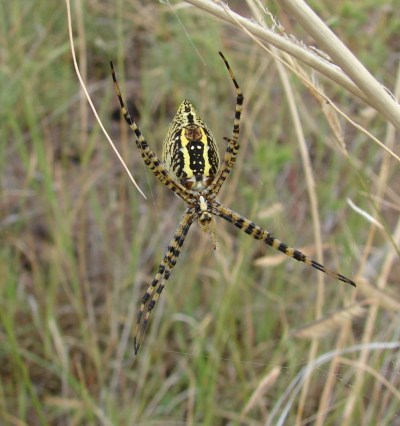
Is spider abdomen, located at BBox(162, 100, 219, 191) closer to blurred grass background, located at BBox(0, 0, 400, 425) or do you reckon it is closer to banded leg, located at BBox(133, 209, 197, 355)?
banded leg, located at BBox(133, 209, 197, 355)

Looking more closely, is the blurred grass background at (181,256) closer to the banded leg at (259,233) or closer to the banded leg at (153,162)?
the banded leg at (259,233)

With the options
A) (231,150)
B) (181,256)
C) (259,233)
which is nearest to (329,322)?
(259,233)

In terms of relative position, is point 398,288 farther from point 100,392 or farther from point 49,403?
point 49,403

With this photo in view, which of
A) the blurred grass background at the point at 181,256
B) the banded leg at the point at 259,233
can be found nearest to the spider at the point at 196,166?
the banded leg at the point at 259,233

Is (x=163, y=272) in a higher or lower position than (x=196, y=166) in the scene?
lower

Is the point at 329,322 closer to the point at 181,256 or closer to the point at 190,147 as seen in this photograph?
the point at 190,147

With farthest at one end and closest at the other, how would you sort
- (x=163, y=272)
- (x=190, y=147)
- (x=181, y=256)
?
(x=181, y=256) → (x=163, y=272) → (x=190, y=147)

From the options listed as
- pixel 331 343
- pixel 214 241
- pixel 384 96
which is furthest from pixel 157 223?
pixel 384 96
